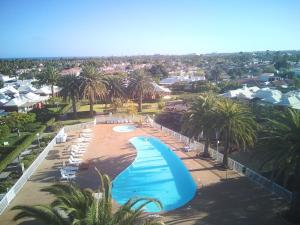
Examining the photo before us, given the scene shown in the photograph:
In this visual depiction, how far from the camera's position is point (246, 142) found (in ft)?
71.7

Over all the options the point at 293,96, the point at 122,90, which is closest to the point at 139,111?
the point at 122,90

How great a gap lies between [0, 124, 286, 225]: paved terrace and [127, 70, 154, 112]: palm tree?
1583 centimetres

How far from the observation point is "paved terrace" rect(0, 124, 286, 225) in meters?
15.0

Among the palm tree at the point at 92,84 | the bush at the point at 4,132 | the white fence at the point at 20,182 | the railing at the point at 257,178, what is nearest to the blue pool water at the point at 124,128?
the palm tree at the point at 92,84

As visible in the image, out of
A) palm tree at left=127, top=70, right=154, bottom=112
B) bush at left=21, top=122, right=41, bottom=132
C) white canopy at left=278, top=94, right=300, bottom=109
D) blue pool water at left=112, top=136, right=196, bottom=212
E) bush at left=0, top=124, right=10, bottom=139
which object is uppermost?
palm tree at left=127, top=70, right=154, bottom=112

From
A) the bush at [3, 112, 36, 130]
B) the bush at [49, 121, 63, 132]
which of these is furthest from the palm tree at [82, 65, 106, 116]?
the bush at [3, 112, 36, 130]

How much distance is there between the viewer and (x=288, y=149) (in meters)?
14.1

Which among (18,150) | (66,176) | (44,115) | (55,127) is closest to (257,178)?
(66,176)

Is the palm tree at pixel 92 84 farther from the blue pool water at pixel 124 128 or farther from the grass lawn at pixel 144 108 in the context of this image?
the blue pool water at pixel 124 128

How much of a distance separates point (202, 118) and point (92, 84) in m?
20.6

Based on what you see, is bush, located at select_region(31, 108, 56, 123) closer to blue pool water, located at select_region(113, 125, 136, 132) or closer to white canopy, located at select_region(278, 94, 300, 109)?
blue pool water, located at select_region(113, 125, 136, 132)

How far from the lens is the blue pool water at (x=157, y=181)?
58.5ft

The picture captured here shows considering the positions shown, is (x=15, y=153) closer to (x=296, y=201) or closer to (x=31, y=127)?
(x=31, y=127)

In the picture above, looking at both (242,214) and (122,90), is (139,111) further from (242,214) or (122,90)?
(242,214)
